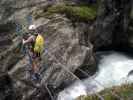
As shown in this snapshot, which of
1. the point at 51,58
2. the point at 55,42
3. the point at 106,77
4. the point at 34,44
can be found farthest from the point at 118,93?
the point at 55,42

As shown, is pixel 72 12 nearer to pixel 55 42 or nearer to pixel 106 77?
pixel 55 42

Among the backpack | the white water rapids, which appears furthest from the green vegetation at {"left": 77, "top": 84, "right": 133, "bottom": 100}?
the backpack

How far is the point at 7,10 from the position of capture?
21234 mm

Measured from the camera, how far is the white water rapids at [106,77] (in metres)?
19.1

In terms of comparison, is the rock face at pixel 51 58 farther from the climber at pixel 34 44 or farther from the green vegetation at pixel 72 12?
the climber at pixel 34 44

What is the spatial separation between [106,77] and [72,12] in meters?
4.53

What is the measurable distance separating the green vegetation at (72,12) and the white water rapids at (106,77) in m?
3.14

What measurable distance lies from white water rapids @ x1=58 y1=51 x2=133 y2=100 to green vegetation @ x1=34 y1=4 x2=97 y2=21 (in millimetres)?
3145

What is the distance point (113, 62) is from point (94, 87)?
3.58 meters

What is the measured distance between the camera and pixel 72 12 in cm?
2133

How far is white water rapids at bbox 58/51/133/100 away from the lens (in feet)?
62.6

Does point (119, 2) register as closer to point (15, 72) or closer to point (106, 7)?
point (106, 7)

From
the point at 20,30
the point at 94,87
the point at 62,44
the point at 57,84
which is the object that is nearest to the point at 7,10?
the point at 20,30

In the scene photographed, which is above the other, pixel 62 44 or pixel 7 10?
pixel 7 10
